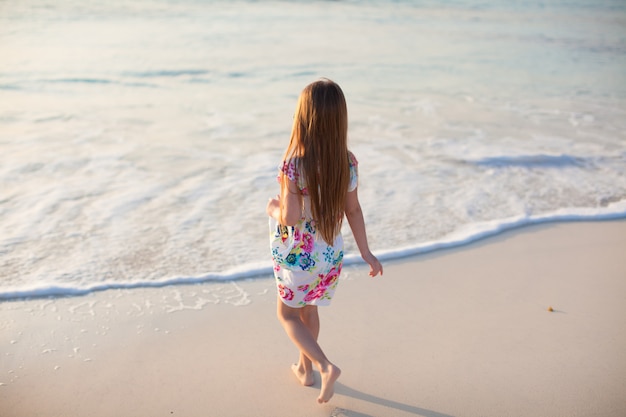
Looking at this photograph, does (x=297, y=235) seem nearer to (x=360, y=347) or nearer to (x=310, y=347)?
(x=310, y=347)

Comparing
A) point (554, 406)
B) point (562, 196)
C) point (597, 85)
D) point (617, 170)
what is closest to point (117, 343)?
point (554, 406)

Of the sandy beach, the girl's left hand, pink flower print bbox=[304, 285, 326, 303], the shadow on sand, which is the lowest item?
the shadow on sand

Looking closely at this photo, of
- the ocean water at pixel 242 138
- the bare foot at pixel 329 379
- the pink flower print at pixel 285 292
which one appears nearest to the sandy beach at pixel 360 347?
the bare foot at pixel 329 379

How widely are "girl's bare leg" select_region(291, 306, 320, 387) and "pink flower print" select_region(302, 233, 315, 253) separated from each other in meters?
0.34

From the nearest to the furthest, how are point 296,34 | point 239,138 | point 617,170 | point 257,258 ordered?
point 257,258 → point 617,170 → point 239,138 → point 296,34

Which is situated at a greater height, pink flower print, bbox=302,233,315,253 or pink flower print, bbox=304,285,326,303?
pink flower print, bbox=302,233,315,253

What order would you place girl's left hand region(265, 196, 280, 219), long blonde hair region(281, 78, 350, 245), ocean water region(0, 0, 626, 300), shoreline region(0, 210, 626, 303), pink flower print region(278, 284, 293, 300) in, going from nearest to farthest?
long blonde hair region(281, 78, 350, 245) < girl's left hand region(265, 196, 280, 219) < pink flower print region(278, 284, 293, 300) < shoreline region(0, 210, 626, 303) < ocean water region(0, 0, 626, 300)

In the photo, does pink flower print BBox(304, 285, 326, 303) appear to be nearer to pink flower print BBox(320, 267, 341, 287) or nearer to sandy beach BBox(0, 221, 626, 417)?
pink flower print BBox(320, 267, 341, 287)

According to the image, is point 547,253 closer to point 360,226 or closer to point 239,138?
point 360,226

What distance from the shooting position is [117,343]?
3035 millimetres

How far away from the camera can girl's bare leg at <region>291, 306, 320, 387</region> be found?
2.72 m

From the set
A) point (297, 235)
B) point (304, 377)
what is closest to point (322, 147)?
point (297, 235)

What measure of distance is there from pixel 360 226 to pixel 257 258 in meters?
1.55

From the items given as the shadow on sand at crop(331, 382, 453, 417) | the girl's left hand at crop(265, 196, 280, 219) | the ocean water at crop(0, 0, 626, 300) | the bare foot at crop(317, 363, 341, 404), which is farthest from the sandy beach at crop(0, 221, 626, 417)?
the girl's left hand at crop(265, 196, 280, 219)
